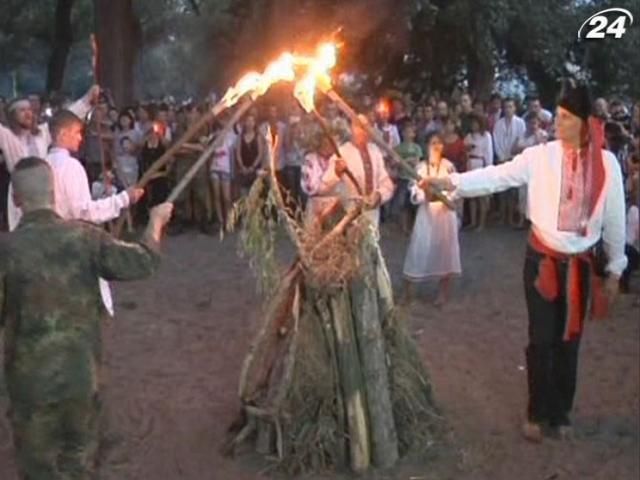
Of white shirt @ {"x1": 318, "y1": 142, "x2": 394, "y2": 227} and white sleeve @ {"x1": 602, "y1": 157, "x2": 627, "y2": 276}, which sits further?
white shirt @ {"x1": 318, "y1": 142, "x2": 394, "y2": 227}

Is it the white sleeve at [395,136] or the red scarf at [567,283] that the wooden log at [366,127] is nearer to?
the red scarf at [567,283]

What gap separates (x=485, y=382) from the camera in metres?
7.71

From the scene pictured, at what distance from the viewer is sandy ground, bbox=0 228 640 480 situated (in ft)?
20.5

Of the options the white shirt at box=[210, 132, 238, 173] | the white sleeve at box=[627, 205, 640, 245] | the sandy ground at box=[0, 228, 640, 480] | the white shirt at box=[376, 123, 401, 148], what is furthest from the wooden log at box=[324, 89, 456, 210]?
the white shirt at box=[210, 132, 238, 173]

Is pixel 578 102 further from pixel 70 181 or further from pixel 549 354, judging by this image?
pixel 70 181

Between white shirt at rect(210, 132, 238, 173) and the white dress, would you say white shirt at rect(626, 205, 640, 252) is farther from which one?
white shirt at rect(210, 132, 238, 173)

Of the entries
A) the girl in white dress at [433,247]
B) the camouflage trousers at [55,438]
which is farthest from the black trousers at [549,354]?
the girl in white dress at [433,247]

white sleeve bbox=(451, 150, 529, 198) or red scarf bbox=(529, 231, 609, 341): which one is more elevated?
white sleeve bbox=(451, 150, 529, 198)

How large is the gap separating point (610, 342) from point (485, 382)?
1682 mm

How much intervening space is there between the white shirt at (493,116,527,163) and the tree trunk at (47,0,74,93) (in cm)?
1711

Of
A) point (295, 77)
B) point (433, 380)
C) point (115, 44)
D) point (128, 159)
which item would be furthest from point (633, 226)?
point (115, 44)

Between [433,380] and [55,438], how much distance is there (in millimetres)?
3592

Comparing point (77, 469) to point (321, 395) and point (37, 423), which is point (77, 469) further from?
point (321, 395)

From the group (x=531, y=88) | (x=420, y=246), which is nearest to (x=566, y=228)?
(x=420, y=246)
